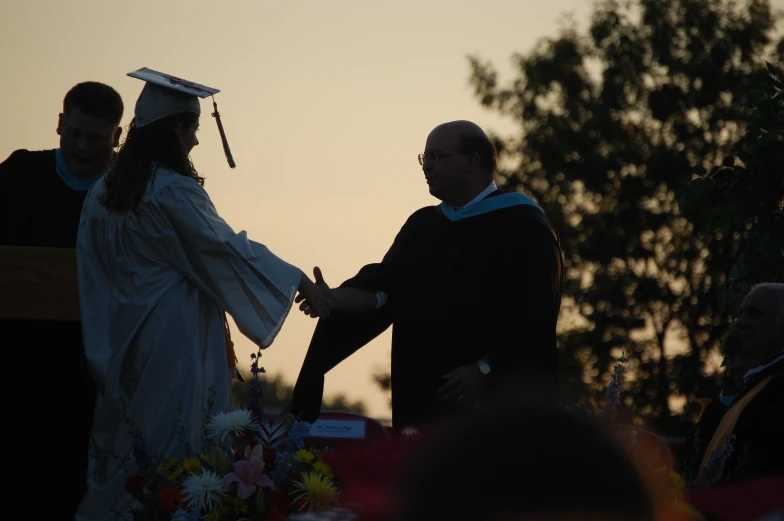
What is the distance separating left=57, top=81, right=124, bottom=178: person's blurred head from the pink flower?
8.54 feet

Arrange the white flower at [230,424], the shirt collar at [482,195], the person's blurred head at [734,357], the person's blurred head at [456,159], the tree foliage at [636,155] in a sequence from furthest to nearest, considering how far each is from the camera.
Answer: the tree foliage at [636,155] → the person's blurred head at [734,357] → the shirt collar at [482,195] → the person's blurred head at [456,159] → the white flower at [230,424]

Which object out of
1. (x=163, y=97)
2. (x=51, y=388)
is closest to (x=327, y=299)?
(x=163, y=97)

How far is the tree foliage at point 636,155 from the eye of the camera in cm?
2286

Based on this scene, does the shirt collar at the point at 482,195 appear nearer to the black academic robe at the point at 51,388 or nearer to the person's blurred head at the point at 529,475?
the black academic robe at the point at 51,388

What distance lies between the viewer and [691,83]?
24.0 metres

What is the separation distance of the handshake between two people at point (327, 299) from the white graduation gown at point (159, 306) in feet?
0.97

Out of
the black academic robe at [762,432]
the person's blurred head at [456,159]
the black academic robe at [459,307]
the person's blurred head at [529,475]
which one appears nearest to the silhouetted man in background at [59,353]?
the black academic robe at [459,307]

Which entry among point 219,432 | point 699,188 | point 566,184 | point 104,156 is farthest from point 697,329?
point 219,432

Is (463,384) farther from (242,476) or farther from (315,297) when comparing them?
(242,476)

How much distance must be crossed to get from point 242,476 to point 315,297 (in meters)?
2.22

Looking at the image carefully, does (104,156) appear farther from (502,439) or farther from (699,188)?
(502,439)

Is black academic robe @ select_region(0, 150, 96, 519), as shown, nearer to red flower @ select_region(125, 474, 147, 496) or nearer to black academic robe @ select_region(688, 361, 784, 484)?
red flower @ select_region(125, 474, 147, 496)

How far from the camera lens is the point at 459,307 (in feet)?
19.6

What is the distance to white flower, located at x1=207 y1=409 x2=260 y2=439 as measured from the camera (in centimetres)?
391
